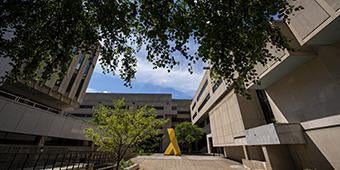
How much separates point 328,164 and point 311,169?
160cm

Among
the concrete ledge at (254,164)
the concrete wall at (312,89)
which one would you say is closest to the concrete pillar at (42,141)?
the concrete ledge at (254,164)

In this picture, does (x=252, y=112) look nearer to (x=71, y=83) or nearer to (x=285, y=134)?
(x=285, y=134)

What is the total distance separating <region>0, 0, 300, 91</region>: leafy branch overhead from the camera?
14.0 ft

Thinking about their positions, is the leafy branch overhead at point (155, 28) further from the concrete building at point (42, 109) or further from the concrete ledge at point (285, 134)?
the concrete ledge at point (285, 134)

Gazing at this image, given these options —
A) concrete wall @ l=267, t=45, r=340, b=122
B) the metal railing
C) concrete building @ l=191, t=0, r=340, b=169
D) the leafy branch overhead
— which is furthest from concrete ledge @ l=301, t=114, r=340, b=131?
the metal railing

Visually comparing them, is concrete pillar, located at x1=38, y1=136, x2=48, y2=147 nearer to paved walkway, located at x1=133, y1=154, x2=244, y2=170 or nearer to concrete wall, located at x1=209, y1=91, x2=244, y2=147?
paved walkway, located at x1=133, y1=154, x2=244, y2=170

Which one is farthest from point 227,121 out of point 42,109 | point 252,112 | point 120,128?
point 42,109

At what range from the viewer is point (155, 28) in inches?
195

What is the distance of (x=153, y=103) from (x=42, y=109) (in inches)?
1497

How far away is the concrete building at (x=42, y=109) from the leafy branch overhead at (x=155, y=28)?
81.0 inches

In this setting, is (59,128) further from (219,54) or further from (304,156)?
(304,156)

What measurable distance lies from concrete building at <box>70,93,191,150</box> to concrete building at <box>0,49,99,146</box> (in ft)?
88.5

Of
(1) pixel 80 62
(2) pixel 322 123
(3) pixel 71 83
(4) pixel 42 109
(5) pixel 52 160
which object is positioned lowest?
(5) pixel 52 160

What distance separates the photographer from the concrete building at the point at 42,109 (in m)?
13.4
